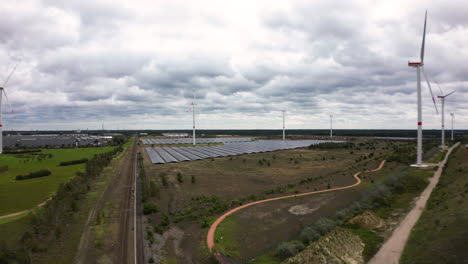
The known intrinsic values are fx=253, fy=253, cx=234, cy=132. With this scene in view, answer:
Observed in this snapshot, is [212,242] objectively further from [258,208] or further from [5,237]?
[5,237]

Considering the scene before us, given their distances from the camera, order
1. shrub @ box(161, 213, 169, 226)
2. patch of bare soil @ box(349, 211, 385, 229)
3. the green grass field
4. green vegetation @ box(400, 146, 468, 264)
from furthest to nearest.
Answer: the green grass field
shrub @ box(161, 213, 169, 226)
patch of bare soil @ box(349, 211, 385, 229)
green vegetation @ box(400, 146, 468, 264)

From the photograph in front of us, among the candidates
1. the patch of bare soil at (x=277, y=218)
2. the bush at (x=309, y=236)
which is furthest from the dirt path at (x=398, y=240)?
the patch of bare soil at (x=277, y=218)

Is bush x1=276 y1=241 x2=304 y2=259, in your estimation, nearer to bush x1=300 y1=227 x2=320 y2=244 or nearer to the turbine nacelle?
bush x1=300 y1=227 x2=320 y2=244

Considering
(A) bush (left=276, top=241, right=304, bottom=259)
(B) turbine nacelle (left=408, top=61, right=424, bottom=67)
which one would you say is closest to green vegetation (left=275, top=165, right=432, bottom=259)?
(A) bush (left=276, top=241, right=304, bottom=259)

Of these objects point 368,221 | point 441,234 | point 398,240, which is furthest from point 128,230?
point 441,234

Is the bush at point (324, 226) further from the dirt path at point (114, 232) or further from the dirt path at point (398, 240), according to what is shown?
the dirt path at point (114, 232)

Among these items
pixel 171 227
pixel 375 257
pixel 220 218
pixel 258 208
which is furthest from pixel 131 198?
pixel 375 257
